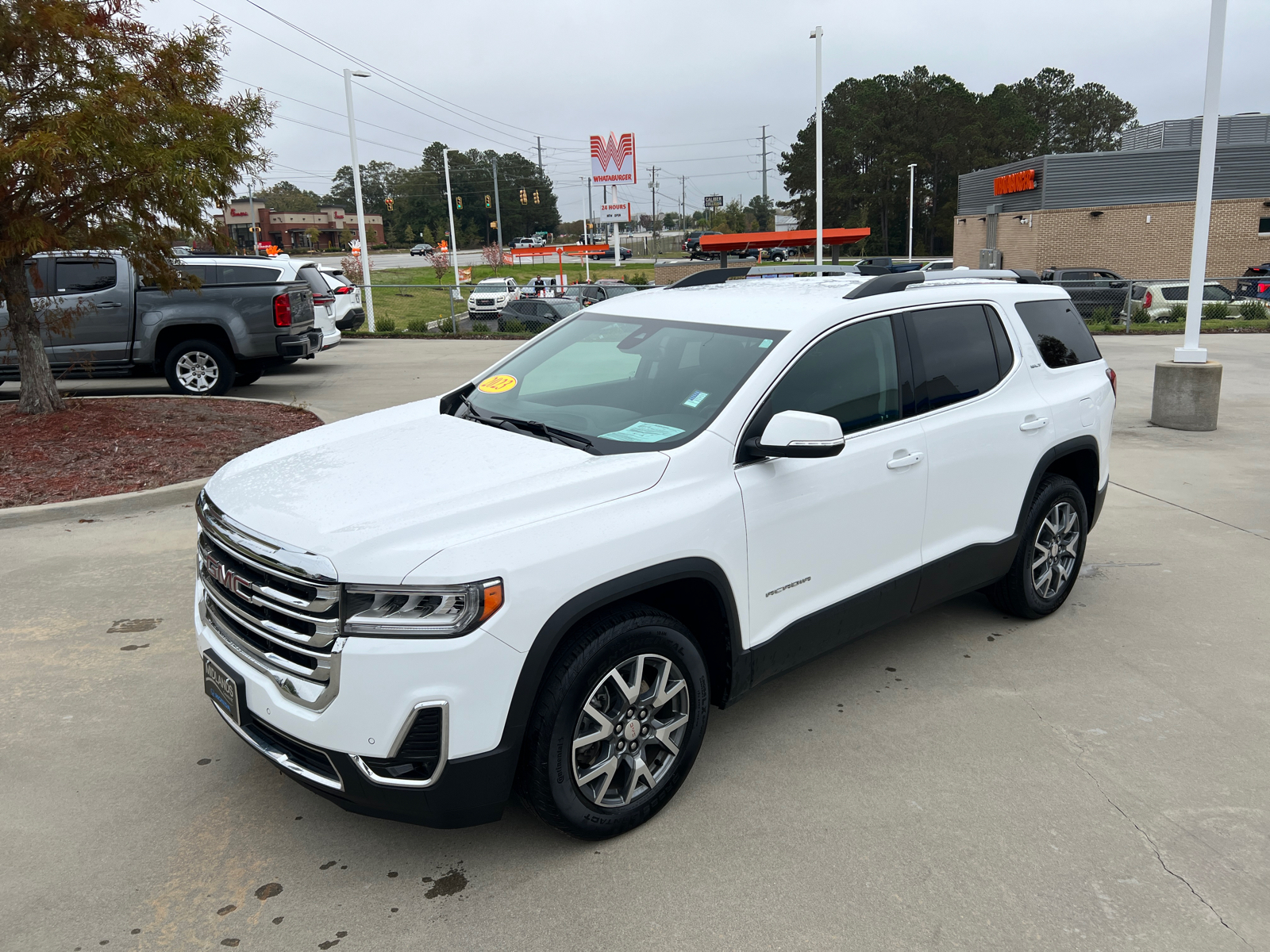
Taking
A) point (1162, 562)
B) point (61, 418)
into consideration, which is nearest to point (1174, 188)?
point (1162, 562)

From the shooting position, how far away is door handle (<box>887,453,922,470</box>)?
3822 mm

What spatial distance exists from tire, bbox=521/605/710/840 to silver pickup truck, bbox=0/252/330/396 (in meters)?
10.3

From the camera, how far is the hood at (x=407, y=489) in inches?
107

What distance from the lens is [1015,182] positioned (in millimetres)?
41656

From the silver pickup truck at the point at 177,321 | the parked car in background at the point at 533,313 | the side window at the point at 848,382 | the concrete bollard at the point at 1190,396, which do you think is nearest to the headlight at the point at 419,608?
the side window at the point at 848,382

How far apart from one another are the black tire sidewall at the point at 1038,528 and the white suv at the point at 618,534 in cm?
2

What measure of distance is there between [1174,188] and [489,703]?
42.7m

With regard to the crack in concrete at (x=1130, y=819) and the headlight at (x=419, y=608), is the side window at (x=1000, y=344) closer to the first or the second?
the crack in concrete at (x=1130, y=819)

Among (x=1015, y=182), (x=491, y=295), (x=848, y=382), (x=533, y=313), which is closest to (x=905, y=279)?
(x=848, y=382)

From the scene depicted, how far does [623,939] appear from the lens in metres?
2.69

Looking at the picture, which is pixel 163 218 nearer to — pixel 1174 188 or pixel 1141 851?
pixel 1141 851

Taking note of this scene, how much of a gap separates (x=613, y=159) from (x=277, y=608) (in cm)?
5663

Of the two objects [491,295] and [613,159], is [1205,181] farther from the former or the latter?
[613,159]

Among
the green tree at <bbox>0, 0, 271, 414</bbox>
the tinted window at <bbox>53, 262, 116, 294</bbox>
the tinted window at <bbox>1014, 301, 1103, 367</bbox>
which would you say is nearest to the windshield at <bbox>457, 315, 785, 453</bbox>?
the tinted window at <bbox>1014, 301, 1103, 367</bbox>
